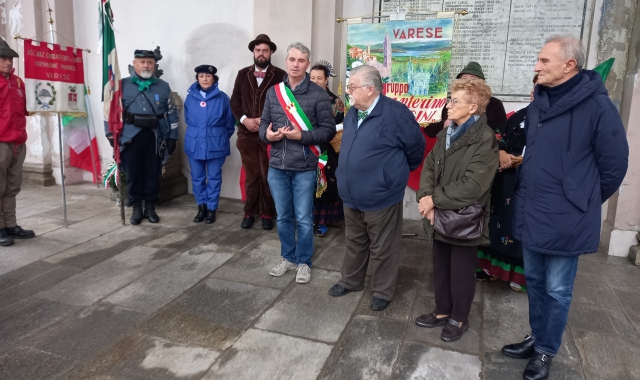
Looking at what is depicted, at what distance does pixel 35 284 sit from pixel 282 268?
1.90 m

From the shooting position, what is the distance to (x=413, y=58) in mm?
4398

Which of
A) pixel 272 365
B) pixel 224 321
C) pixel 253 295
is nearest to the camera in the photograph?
pixel 272 365

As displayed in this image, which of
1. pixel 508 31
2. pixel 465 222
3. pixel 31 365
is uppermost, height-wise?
pixel 508 31

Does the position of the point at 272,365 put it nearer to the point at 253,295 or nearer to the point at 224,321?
the point at 224,321

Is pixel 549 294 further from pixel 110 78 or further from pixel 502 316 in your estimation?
pixel 110 78

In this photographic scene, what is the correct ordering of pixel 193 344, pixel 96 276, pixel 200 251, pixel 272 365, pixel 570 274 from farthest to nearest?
pixel 200 251 < pixel 96 276 < pixel 193 344 < pixel 272 365 < pixel 570 274

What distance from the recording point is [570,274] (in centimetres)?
236

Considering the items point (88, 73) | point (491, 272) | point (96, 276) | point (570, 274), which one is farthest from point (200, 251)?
point (88, 73)

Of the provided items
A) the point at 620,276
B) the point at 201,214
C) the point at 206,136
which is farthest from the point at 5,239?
the point at 620,276

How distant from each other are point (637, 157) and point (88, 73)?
23.1ft

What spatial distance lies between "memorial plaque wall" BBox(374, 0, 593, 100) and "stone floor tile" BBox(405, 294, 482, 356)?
278 cm

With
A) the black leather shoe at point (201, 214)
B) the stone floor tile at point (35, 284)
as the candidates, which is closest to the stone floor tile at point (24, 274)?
the stone floor tile at point (35, 284)

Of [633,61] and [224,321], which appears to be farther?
→ [633,61]

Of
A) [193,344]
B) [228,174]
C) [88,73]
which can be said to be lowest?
[193,344]
